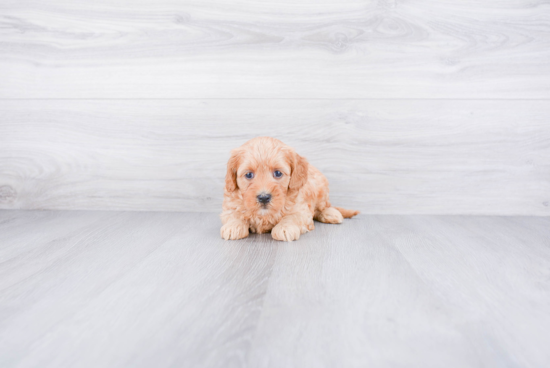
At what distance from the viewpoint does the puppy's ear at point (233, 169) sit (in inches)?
55.4

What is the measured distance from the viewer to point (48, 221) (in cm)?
169

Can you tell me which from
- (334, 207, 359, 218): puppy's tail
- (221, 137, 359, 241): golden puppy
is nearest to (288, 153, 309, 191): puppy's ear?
(221, 137, 359, 241): golden puppy

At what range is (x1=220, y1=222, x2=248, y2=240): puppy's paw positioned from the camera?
4.56ft

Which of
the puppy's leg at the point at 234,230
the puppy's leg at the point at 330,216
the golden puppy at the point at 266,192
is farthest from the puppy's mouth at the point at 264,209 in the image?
the puppy's leg at the point at 330,216

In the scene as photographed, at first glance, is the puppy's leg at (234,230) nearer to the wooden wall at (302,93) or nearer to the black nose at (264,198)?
the black nose at (264,198)

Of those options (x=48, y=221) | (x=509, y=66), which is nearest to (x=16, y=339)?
(x=48, y=221)

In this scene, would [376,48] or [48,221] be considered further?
[376,48]

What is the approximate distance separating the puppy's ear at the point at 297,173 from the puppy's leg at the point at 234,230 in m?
0.25

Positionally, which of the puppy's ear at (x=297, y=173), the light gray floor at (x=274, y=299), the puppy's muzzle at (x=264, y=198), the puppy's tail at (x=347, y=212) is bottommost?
the puppy's tail at (x=347, y=212)

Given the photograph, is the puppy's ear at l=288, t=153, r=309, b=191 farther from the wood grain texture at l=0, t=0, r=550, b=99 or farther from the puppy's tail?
the wood grain texture at l=0, t=0, r=550, b=99

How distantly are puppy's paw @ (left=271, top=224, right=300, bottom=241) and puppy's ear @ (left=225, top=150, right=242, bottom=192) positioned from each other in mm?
241

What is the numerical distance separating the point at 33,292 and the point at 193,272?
0.40m

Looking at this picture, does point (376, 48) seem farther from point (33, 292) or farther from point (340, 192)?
point (33, 292)

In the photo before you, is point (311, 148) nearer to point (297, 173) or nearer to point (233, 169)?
point (297, 173)
